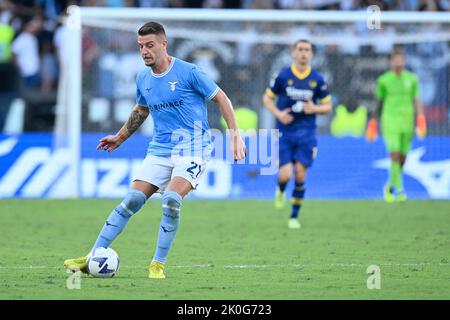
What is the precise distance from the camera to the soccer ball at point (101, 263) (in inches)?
369

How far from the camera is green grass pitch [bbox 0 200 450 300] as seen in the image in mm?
8742

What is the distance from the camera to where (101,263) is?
9367 millimetres

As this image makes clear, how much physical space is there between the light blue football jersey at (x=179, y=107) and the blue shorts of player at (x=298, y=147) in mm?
5569

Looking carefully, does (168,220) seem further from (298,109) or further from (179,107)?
(298,109)

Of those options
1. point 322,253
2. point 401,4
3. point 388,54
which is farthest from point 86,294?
point 401,4

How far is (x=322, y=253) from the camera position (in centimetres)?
1171

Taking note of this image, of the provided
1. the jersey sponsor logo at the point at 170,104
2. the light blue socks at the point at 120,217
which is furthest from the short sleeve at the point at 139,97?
the light blue socks at the point at 120,217

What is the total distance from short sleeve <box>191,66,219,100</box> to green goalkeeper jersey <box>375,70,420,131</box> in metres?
9.66

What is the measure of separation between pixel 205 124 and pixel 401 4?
15262mm

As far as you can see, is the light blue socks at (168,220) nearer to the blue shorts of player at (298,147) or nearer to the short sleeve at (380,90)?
the blue shorts of player at (298,147)

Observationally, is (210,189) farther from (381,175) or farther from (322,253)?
(322,253)

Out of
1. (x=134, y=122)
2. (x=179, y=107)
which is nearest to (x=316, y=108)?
(x=134, y=122)

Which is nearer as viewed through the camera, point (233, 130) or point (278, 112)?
point (233, 130)

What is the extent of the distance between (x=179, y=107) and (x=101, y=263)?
1.56m
